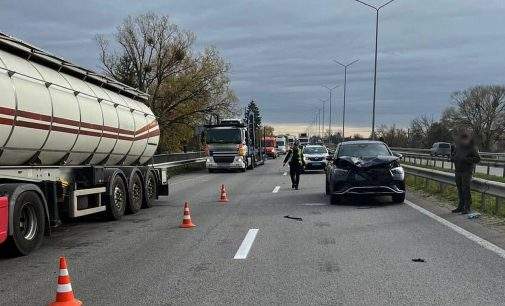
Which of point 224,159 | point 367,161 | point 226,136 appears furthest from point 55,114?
point 226,136

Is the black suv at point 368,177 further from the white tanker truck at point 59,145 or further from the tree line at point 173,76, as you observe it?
the tree line at point 173,76

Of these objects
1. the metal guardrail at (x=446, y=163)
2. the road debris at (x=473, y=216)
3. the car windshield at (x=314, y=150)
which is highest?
Result: the car windshield at (x=314, y=150)

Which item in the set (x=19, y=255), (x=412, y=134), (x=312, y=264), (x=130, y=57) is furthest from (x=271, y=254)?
(x=412, y=134)

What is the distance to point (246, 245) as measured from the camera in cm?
934

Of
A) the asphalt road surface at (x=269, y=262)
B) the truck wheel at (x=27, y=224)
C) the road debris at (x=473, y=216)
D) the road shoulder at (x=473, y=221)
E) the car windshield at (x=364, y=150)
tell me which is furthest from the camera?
the car windshield at (x=364, y=150)

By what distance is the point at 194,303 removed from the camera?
5996 mm

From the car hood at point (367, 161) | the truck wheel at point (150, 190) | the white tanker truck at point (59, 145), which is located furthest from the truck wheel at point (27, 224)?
the car hood at point (367, 161)

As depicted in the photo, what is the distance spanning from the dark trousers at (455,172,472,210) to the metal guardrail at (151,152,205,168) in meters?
17.4

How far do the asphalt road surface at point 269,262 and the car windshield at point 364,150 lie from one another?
9.56 ft

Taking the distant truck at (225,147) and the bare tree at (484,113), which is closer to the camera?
the distant truck at (225,147)

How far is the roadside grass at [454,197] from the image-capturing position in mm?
13031

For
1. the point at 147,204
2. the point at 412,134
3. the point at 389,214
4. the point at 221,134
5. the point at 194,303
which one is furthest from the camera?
the point at 412,134

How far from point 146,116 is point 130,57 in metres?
36.1

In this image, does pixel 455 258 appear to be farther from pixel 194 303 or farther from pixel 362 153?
pixel 362 153
